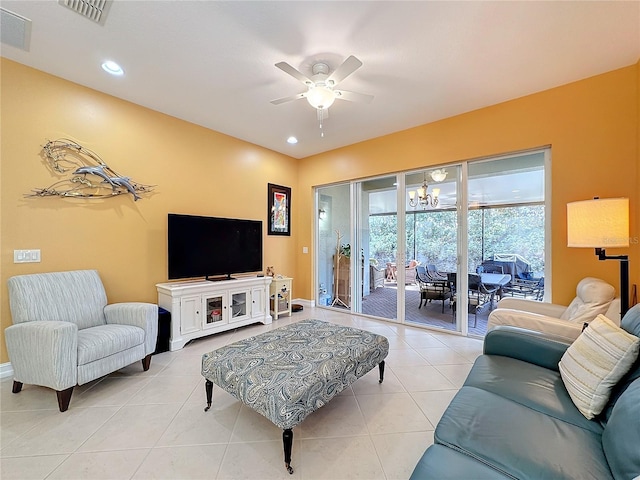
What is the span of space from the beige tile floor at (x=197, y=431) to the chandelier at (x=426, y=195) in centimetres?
224

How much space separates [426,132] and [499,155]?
3.21 ft

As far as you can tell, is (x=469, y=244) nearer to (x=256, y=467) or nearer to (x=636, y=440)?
(x=636, y=440)

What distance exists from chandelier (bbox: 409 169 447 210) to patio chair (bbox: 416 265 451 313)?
37.4 inches

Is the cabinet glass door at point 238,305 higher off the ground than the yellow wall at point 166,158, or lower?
lower

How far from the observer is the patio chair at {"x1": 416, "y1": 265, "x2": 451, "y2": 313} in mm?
3943

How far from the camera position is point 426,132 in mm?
3754

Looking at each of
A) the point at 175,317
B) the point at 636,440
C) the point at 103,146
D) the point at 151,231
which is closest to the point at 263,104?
the point at 103,146

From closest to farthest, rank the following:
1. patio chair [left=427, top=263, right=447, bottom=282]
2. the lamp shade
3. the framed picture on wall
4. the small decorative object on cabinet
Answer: the lamp shade < patio chair [left=427, top=263, right=447, bottom=282] < the small decorative object on cabinet < the framed picture on wall

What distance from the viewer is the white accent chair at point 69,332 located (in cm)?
198

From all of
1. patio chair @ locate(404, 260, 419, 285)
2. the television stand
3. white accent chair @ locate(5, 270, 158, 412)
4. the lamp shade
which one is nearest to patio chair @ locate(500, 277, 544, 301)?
patio chair @ locate(404, 260, 419, 285)

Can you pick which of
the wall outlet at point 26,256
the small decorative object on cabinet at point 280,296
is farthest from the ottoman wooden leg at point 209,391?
the small decorative object on cabinet at point 280,296

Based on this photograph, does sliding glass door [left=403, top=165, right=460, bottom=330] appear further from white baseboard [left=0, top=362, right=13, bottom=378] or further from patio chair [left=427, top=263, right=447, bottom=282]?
white baseboard [left=0, top=362, right=13, bottom=378]

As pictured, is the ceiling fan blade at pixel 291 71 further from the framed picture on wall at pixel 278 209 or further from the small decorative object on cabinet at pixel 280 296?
the small decorative object on cabinet at pixel 280 296

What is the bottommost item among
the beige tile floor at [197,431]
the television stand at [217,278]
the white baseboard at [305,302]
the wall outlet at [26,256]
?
the beige tile floor at [197,431]
